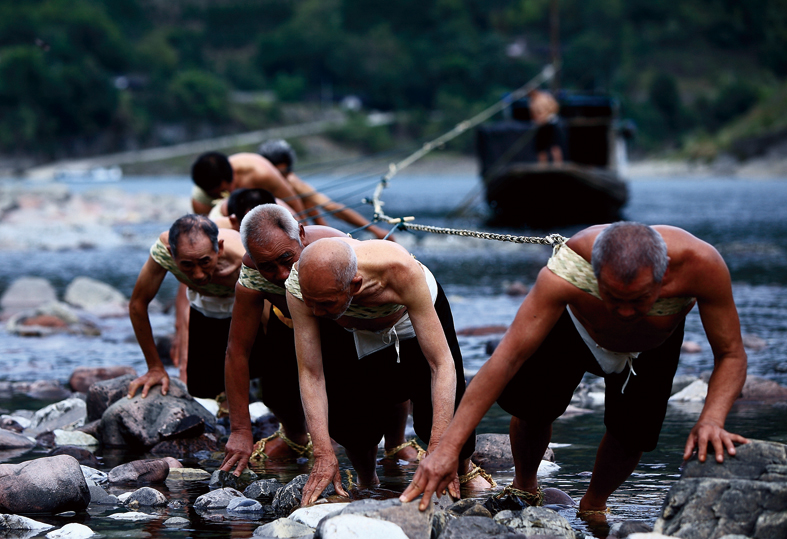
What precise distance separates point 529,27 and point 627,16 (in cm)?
1347

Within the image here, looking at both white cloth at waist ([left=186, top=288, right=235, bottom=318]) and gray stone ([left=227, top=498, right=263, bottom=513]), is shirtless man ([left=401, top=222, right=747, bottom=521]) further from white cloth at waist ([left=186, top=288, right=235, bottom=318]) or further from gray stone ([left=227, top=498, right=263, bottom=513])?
white cloth at waist ([left=186, top=288, right=235, bottom=318])

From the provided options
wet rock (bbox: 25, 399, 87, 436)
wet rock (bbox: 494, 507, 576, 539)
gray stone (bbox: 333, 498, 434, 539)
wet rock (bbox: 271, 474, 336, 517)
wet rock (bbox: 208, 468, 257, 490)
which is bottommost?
wet rock (bbox: 25, 399, 87, 436)

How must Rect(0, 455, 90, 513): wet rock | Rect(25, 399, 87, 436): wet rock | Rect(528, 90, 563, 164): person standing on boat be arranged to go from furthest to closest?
Rect(528, 90, 563, 164): person standing on boat
Rect(25, 399, 87, 436): wet rock
Rect(0, 455, 90, 513): wet rock

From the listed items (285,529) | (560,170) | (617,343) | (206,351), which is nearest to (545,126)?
(560,170)

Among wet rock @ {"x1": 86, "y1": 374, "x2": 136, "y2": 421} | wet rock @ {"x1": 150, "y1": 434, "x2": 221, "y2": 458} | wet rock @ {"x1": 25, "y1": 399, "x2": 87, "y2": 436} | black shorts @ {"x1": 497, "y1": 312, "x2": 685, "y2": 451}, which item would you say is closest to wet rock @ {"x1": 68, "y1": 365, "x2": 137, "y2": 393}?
wet rock @ {"x1": 25, "y1": 399, "x2": 87, "y2": 436}

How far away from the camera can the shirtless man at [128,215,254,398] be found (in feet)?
16.0

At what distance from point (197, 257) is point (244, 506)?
1.27 meters

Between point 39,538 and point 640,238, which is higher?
point 640,238

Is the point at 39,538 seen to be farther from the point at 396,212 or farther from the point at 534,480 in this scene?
the point at 396,212

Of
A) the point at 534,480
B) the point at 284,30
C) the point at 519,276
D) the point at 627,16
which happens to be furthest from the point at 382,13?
the point at 534,480

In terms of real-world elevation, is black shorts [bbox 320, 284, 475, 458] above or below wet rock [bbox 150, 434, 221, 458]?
above

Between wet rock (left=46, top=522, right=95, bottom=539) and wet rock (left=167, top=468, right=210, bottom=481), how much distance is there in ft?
3.08

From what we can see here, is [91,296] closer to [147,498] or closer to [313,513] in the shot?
[147,498]

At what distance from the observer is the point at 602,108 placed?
27406 mm
